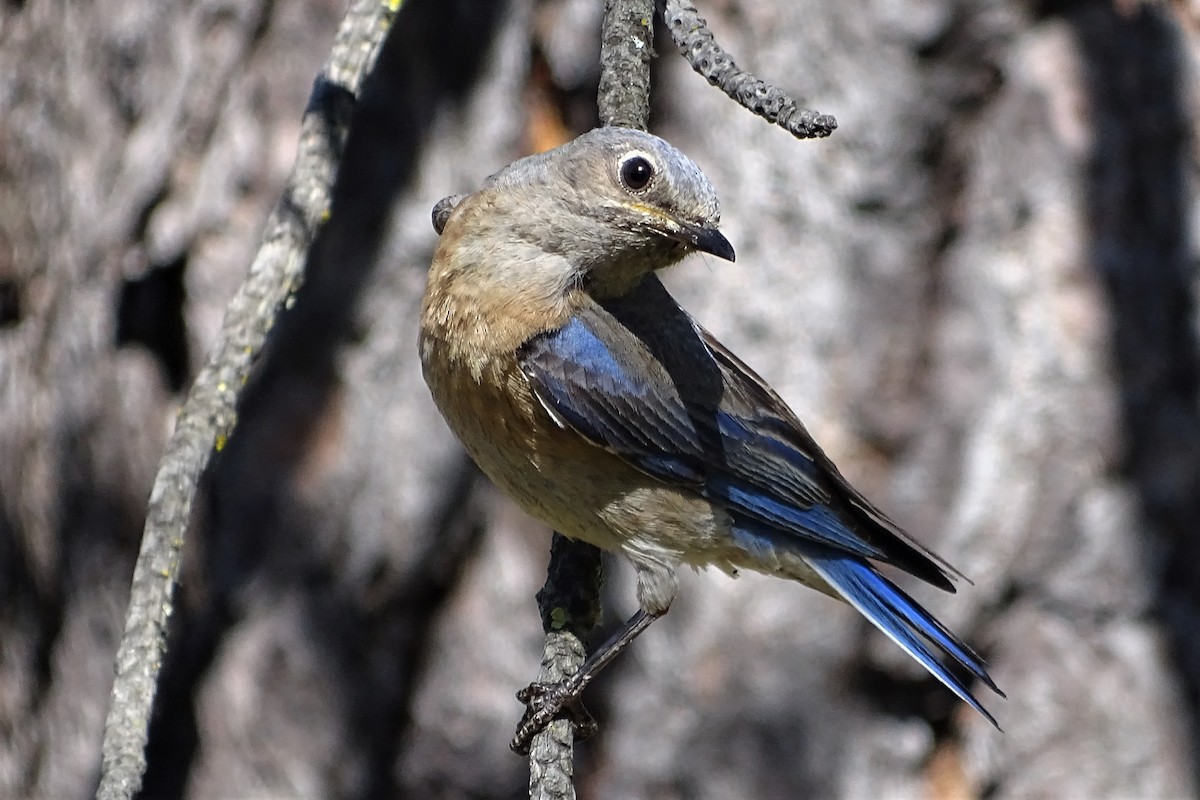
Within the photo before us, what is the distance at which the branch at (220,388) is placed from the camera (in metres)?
1.94

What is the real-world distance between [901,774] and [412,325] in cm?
204

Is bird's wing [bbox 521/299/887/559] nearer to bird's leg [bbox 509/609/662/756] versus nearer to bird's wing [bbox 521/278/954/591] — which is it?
bird's wing [bbox 521/278/954/591]

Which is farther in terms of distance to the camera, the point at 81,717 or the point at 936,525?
the point at 81,717

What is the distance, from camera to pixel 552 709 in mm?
2832

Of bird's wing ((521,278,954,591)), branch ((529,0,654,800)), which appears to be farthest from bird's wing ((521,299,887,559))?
branch ((529,0,654,800))

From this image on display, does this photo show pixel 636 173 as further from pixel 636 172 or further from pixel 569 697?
pixel 569 697

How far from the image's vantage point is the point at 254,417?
4.17m

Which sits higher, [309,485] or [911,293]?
[911,293]

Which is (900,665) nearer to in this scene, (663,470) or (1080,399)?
(1080,399)

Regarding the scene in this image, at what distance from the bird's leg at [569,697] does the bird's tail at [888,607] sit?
0.52 m

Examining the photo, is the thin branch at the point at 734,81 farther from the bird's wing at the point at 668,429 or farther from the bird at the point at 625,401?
the bird's wing at the point at 668,429

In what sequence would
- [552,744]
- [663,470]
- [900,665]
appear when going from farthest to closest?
[900,665] → [663,470] → [552,744]

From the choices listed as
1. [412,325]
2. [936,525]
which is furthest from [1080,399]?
[412,325]

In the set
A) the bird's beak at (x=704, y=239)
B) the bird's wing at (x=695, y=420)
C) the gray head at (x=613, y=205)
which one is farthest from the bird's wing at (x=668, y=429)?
the bird's beak at (x=704, y=239)
